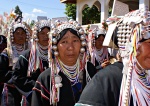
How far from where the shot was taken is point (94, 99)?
1.49 metres

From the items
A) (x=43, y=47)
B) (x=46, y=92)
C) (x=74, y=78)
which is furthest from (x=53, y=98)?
(x=43, y=47)

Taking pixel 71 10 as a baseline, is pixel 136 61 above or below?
below

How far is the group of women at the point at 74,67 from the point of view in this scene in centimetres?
150

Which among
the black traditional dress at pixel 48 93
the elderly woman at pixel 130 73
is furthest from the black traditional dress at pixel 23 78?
the elderly woman at pixel 130 73

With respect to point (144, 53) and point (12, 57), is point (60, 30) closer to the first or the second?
point (144, 53)

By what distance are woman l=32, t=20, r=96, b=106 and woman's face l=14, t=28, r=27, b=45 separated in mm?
1821

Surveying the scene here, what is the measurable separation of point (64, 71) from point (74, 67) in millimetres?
131

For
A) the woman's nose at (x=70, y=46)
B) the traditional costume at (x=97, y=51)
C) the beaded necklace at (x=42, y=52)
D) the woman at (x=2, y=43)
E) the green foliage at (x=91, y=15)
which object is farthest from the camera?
the green foliage at (x=91, y=15)

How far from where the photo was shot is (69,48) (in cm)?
250

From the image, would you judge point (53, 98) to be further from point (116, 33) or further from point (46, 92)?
point (116, 33)

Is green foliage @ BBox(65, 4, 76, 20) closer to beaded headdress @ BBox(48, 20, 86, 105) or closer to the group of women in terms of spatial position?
the group of women

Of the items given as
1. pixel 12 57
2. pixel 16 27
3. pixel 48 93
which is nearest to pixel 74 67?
pixel 48 93

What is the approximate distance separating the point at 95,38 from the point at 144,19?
12.8 ft

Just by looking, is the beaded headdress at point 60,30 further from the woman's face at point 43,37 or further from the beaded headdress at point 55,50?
the woman's face at point 43,37
